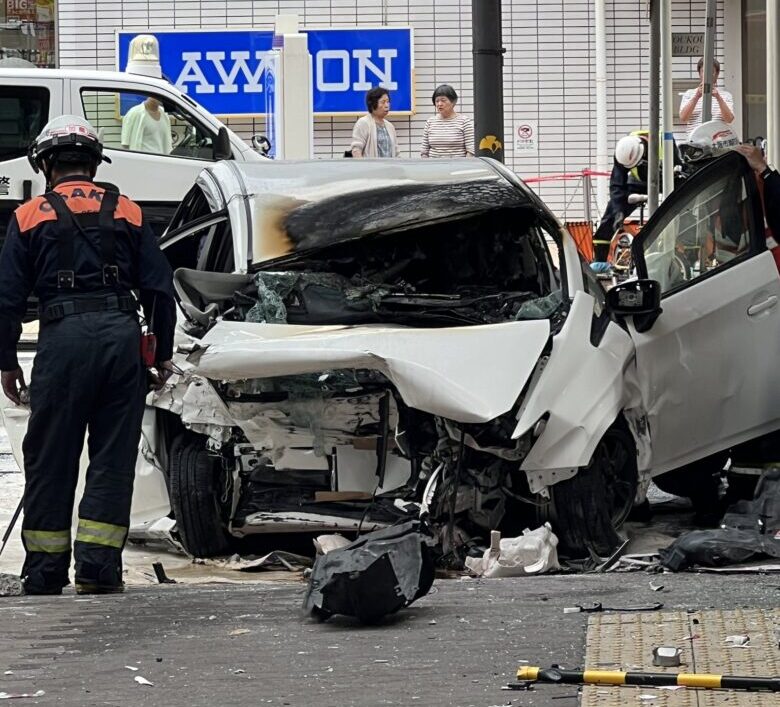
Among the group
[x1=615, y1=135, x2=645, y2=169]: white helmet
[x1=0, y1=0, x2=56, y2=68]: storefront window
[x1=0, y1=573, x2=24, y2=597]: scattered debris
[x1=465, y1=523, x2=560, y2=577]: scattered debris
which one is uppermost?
[x1=0, y1=0, x2=56, y2=68]: storefront window

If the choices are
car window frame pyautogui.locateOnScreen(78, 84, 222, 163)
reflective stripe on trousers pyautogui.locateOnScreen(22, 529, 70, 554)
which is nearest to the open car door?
reflective stripe on trousers pyautogui.locateOnScreen(22, 529, 70, 554)

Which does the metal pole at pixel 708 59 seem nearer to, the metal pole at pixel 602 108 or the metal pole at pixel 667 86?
the metal pole at pixel 667 86

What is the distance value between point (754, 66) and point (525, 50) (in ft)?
8.58

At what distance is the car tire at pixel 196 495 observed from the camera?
693cm

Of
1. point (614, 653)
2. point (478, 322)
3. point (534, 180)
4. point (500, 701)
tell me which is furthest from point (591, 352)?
point (534, 180)

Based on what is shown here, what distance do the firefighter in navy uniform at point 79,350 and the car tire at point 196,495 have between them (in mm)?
603

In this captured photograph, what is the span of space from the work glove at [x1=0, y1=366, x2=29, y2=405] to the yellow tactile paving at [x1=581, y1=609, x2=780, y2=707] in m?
2.30

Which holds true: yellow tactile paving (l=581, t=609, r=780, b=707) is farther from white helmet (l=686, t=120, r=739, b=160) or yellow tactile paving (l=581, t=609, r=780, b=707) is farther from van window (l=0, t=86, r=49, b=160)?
van window (l=0, t=86, r=49, b=160)

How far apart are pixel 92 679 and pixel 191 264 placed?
11.9ft

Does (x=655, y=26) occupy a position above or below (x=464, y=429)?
above

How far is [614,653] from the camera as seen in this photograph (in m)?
4.86

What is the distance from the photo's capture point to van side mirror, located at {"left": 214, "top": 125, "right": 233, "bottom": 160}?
47.1 ft

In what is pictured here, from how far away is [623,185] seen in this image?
15.6 metres

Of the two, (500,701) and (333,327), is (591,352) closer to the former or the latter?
(333,327)
